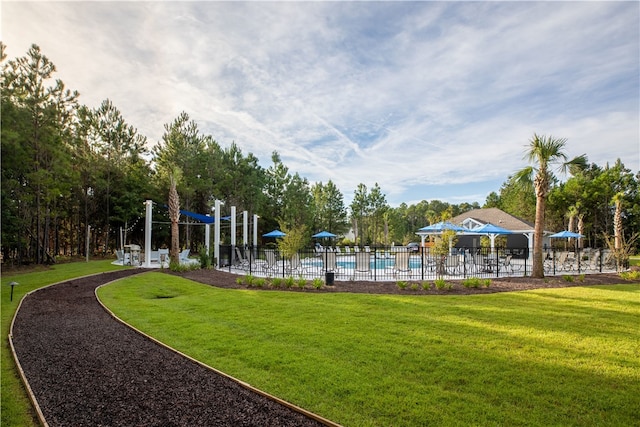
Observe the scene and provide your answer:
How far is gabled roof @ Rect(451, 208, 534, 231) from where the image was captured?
2584 centimetres

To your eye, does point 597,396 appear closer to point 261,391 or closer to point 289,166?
point 261,391

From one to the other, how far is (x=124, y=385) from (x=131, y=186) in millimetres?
26996

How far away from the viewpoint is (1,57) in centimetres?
1451

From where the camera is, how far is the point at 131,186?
26.6 metres

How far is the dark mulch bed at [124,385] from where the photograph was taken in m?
3.02

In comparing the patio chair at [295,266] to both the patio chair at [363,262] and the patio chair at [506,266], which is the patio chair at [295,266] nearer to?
the patio chair at [363,262]

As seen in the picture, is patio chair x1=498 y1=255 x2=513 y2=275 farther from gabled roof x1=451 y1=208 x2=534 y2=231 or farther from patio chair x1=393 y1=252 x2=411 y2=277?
gabled roof x1=451 y1=208 x2=534 y2=231

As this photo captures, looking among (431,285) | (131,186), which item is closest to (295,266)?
(431,285)

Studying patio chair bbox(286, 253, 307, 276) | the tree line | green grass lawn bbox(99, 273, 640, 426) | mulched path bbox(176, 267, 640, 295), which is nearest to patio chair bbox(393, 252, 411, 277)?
mulched path bbox(176, 267, 640, 295)

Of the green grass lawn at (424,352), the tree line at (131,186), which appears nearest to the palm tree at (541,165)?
the tree line at (131,186)

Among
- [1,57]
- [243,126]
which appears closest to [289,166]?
[243,126]

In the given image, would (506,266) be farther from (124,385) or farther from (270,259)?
(124,385)

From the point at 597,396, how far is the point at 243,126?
56.6 feet

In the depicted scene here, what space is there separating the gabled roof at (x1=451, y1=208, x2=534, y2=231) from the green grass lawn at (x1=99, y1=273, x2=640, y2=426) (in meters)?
19.1
